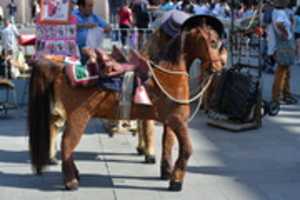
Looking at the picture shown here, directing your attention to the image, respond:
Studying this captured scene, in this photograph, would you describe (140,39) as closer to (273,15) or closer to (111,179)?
(273,15)

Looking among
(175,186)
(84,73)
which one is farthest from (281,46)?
(84,73)

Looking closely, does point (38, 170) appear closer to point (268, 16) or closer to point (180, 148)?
point (180, 148)

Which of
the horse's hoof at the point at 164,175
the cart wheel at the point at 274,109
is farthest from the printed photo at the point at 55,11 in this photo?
the cart wheel at the point at 274,109

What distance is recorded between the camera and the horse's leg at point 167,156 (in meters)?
6.30

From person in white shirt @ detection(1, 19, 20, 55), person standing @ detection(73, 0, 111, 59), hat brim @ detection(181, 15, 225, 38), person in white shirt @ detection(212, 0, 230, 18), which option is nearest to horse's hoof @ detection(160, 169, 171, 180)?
hat brim @ detection(181, 15, 225, 38)

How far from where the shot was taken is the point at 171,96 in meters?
5.86

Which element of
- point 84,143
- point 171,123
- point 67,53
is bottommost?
point 84,143

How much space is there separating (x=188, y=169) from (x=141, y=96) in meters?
1.42

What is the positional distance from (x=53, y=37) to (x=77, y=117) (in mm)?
1305

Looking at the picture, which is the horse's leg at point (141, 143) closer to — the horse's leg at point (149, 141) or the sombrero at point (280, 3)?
the horse's leg at point (149, 141)

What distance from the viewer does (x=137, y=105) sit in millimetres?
5902

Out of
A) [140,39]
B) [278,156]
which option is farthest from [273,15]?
[278,156]

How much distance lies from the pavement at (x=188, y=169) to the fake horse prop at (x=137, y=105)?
0.27 metres

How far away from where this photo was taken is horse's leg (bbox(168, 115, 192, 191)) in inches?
231
